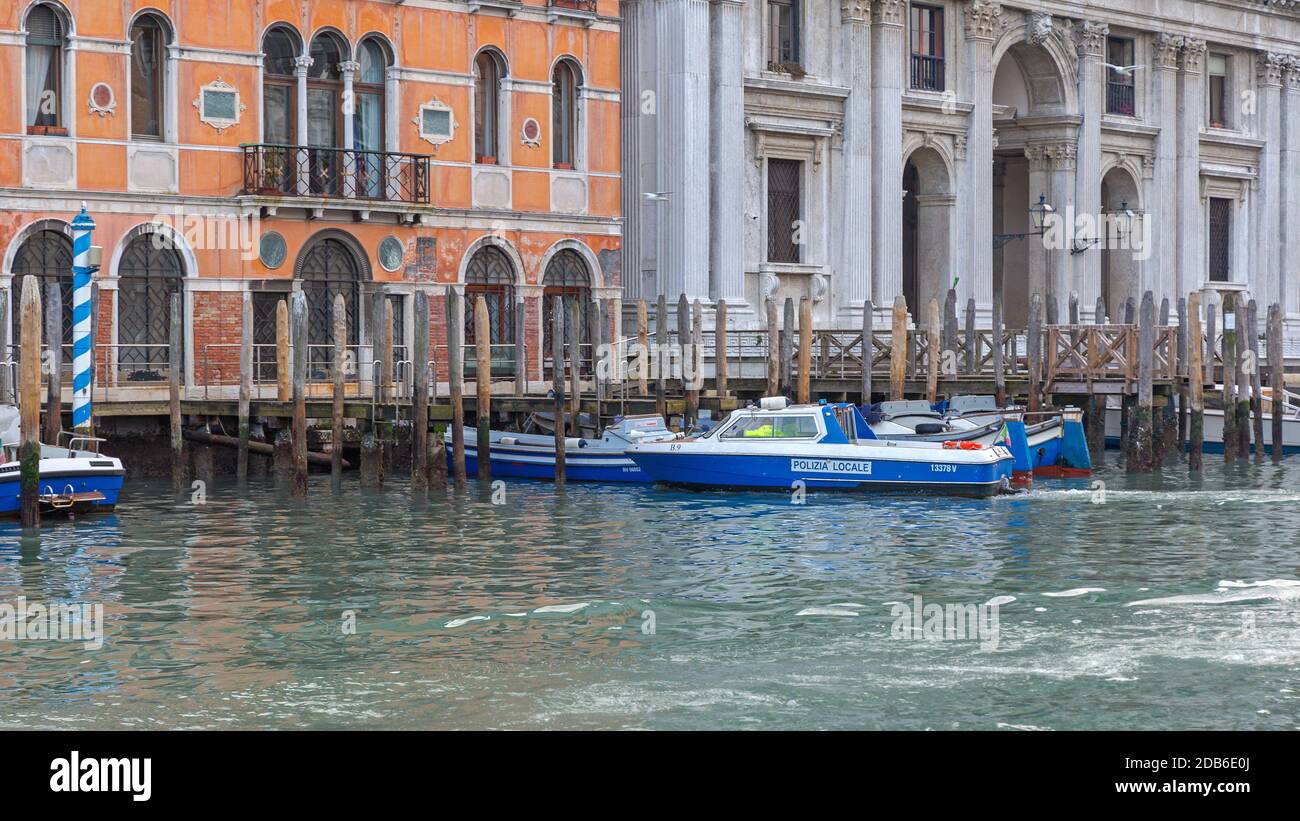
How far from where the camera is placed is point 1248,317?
115 feet

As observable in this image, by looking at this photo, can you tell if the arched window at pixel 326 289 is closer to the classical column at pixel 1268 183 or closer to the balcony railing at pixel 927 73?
the balcony railing at pixel 927 73

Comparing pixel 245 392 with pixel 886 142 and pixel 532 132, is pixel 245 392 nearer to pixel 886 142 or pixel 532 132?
pixel 532 132

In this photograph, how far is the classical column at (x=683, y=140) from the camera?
118ft

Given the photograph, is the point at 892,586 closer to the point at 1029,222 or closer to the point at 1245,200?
the point at 1029,222

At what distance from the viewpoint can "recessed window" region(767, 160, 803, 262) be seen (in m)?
38.6

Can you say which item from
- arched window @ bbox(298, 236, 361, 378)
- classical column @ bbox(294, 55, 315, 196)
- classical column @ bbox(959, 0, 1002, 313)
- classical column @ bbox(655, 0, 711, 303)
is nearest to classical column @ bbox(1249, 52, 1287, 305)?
classical column @ bbox(959, 0, 1002, 313)

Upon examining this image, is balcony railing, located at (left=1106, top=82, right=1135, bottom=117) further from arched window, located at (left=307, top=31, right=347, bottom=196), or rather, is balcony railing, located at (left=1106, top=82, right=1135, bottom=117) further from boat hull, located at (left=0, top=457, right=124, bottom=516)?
boat hull, located at (left=0, top=457, right=124, bottom=516)

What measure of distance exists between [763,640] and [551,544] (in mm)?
6462

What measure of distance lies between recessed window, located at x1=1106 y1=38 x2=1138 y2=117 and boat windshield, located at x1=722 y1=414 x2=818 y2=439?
20.8 meters

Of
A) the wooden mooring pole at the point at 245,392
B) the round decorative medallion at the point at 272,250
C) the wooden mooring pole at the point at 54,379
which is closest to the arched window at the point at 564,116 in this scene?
the round decorative medallion at the point at 272,250

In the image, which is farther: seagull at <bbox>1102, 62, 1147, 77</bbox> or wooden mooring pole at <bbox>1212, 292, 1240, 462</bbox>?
seagull at <bbox>1102, 62, 1147, 77</bbox>

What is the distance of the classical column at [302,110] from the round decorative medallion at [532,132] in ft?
13.7

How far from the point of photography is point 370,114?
32.1 metres
